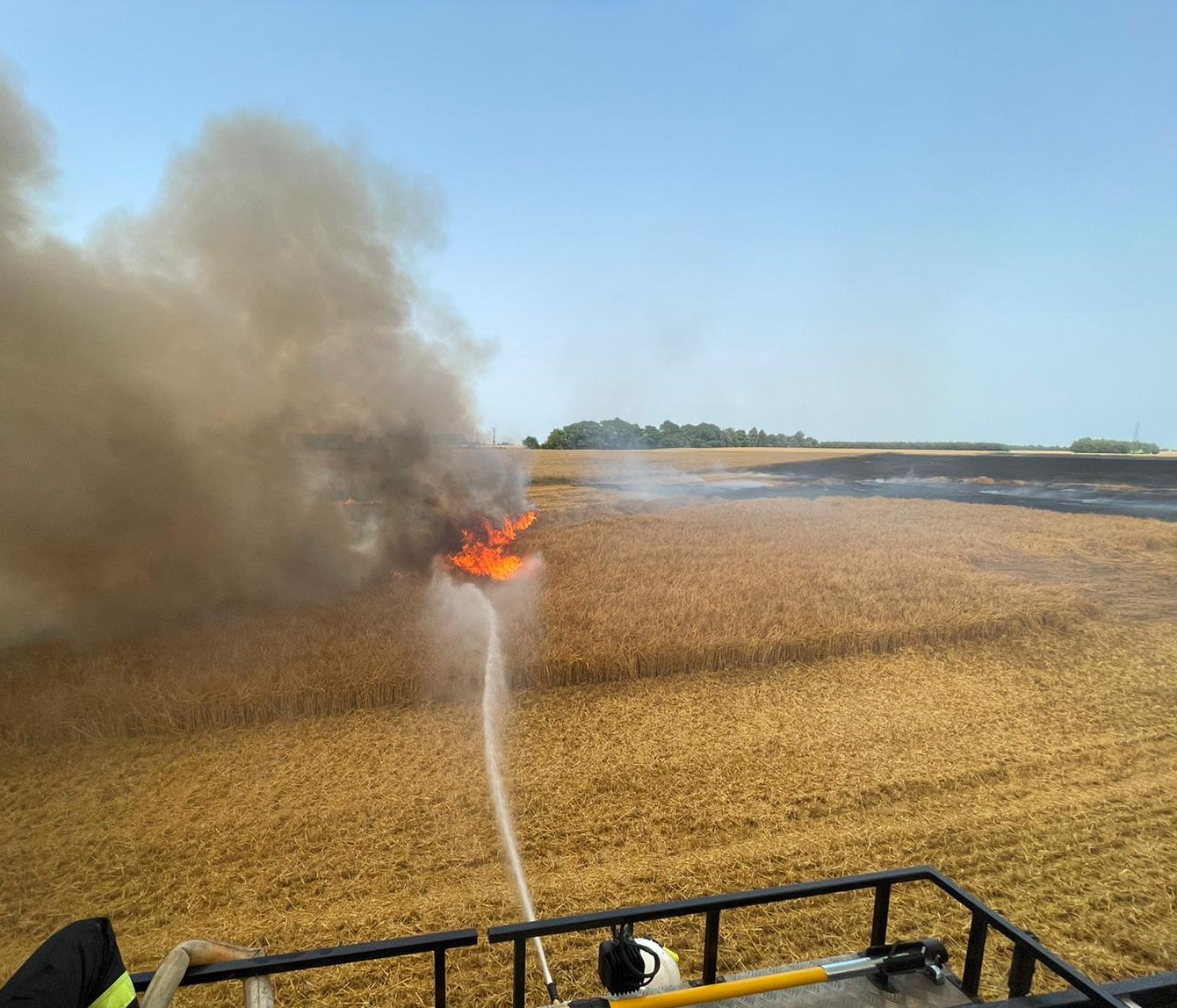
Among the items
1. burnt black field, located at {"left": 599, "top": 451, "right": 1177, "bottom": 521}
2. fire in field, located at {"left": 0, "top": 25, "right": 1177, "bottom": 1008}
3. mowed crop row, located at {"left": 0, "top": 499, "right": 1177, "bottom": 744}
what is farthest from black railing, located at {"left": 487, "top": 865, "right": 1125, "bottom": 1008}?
burnt black field, located at {"left": 599, "top": 451, "right": 1177, "bottom": 521}

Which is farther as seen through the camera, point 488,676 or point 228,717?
point 488,676

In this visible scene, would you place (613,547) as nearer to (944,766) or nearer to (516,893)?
(944,766)

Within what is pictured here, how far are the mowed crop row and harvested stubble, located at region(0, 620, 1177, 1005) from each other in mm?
454

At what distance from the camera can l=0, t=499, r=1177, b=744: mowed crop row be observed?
735 cm

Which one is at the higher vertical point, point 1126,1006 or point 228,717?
point 1126,1006

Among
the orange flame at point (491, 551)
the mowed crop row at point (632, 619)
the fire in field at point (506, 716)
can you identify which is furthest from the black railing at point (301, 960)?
the orange flame at point (491, 551)

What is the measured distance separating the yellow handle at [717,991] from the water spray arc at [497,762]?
2.26ft

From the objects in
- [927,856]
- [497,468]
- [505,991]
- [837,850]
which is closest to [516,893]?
[505,991]

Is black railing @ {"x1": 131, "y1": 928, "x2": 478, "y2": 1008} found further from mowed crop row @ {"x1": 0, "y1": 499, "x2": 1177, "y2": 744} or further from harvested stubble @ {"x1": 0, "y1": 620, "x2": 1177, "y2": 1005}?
mowed crop row @ {"x1": 0, "y1": 499, "x2": 1177, "y2": 744}

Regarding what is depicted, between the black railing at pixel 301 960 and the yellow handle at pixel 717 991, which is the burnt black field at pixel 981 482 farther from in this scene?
the black railing at pixel 301 960

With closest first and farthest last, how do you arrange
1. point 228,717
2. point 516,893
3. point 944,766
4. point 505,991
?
point 505,991, point 516,893, point 944,766, point 228,717

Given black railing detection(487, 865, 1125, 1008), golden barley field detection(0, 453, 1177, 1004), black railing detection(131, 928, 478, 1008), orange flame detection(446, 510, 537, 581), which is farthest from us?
orange flame detection(446, 510, 537, 581)

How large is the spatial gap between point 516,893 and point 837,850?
2.72 metres

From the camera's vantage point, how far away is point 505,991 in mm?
3758
